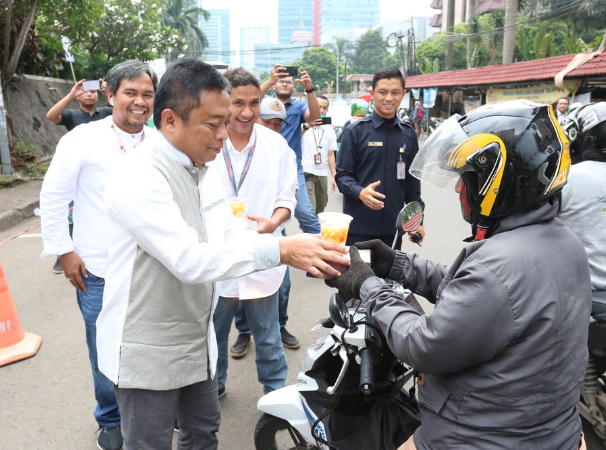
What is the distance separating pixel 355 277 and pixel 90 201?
5.41 ft

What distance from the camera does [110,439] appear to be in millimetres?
2930

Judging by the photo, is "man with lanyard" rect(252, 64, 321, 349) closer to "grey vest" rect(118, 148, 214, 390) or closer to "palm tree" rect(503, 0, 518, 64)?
"grey vest" rect(118, 148, 214, 390)

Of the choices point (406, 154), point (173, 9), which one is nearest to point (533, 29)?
point (173, 9)

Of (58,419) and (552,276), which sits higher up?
(552,276)

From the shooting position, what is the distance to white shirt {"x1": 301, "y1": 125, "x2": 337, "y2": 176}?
23.4ft

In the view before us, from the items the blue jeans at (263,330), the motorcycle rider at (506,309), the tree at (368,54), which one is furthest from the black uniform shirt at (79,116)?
the tree at (368,54)

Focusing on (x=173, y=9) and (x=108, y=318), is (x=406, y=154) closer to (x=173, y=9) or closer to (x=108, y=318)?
(x=108, y=318)

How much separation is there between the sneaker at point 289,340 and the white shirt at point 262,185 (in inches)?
49.5

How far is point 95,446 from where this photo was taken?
120 inches

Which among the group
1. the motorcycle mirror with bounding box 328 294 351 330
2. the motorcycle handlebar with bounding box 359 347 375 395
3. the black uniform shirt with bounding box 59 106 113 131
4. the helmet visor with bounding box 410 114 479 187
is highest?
the black uniform shirt with bounding box 59 106 113 131

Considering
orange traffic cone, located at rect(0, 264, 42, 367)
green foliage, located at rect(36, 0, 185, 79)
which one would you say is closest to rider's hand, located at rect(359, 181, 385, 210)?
orange traffic cone, located at rect(0, 264, 42, 367)

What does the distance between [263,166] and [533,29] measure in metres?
57.1

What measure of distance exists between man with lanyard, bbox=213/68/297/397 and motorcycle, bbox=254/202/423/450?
62 cm

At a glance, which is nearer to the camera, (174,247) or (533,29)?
(174,247)
